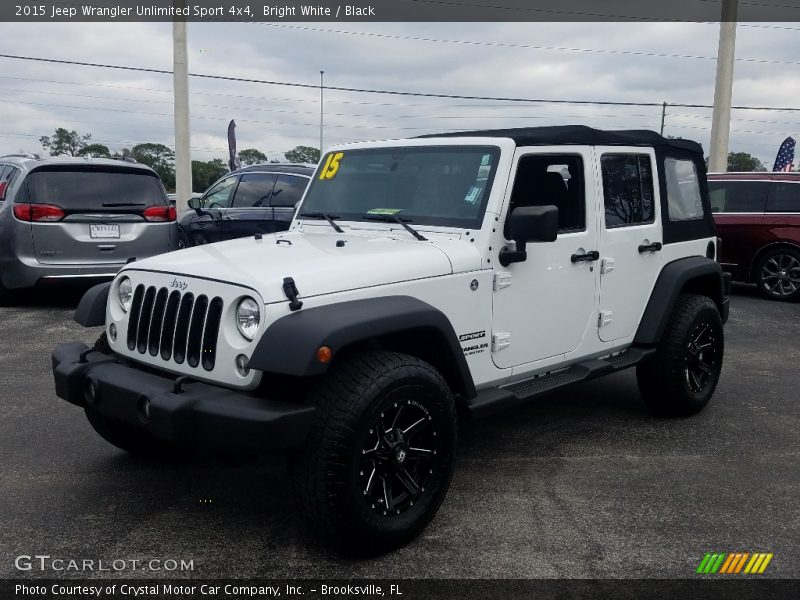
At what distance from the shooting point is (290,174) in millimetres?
9984

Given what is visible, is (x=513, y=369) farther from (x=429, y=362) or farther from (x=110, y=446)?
(x=110, y=446)

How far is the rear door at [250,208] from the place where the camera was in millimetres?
9844

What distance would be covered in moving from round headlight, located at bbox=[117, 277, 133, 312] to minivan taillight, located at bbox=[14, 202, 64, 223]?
5.22 metres

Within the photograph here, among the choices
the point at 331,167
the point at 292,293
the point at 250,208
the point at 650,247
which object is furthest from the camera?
the point at 250,208

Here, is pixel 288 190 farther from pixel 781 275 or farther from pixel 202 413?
pixel 202 413

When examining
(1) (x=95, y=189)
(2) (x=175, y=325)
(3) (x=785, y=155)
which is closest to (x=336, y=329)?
(2) (x=175, y=325)

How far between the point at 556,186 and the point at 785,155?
23.0 meters

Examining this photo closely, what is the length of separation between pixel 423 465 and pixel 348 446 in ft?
1.75

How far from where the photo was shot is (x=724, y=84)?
17.9 m

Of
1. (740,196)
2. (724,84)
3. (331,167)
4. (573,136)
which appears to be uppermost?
(724,84)

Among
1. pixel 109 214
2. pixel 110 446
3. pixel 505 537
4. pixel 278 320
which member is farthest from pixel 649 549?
pixel 109 214

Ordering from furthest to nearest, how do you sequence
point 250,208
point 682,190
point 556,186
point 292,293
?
point 250,208
point 682,190
point 556,186
point 292,293

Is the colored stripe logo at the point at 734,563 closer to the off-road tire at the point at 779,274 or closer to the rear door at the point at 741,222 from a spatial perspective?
the off-road tire at the point at 779,274

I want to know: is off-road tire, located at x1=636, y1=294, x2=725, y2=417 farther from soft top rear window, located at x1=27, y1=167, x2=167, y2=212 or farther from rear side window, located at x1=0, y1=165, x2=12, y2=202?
rear side window, located at x1=0, y1=165, x2=12, y2=202
